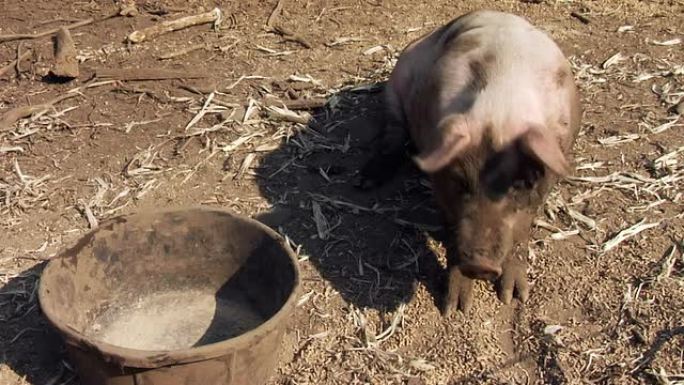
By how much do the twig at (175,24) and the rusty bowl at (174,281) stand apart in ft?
7.79

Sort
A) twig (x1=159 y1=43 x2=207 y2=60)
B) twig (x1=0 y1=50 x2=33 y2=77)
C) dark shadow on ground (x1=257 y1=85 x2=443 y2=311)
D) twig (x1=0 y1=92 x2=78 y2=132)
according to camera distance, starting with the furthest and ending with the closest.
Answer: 1. twig (x1=159 y1=43 x2=207 y2=60)
2. twig (x1=0 y1=50 x2=33 y2=77)
3. twig (x1=0 y1=92 x2=78 y2=132)
4. dark shadow on ground (x1=257 y1=85 x2=443 y2=311)

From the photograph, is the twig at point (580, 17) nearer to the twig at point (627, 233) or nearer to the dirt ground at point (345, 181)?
the dirt ground at point (345, 181)

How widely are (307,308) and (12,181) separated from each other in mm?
1671

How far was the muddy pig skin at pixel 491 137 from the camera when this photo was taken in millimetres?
3408

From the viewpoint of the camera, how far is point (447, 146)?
11.0ft

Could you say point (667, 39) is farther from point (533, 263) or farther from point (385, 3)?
point (533, 263)

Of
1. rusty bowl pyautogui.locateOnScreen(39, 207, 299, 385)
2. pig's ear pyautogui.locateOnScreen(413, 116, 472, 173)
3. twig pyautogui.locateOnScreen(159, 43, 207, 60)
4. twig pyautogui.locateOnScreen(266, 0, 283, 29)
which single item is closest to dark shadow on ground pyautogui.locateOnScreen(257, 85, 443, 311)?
rusty bowl pyautogui.locateOnScreen(39, 207, 299, 385)

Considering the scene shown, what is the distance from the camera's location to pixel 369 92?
523 cm

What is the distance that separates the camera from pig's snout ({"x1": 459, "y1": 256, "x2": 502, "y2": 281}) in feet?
11.1

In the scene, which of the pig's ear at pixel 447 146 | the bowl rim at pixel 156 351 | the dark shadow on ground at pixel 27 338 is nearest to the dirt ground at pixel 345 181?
the dark shadow on ground at pixel 27 338

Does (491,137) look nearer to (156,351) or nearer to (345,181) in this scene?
(345,181)

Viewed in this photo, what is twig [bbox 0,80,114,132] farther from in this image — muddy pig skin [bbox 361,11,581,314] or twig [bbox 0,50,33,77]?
muddy pig skin [bbox 361,11,581,314]

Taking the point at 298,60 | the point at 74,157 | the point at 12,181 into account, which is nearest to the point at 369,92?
the point at 298,60

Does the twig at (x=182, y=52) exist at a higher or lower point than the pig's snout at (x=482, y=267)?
lower
